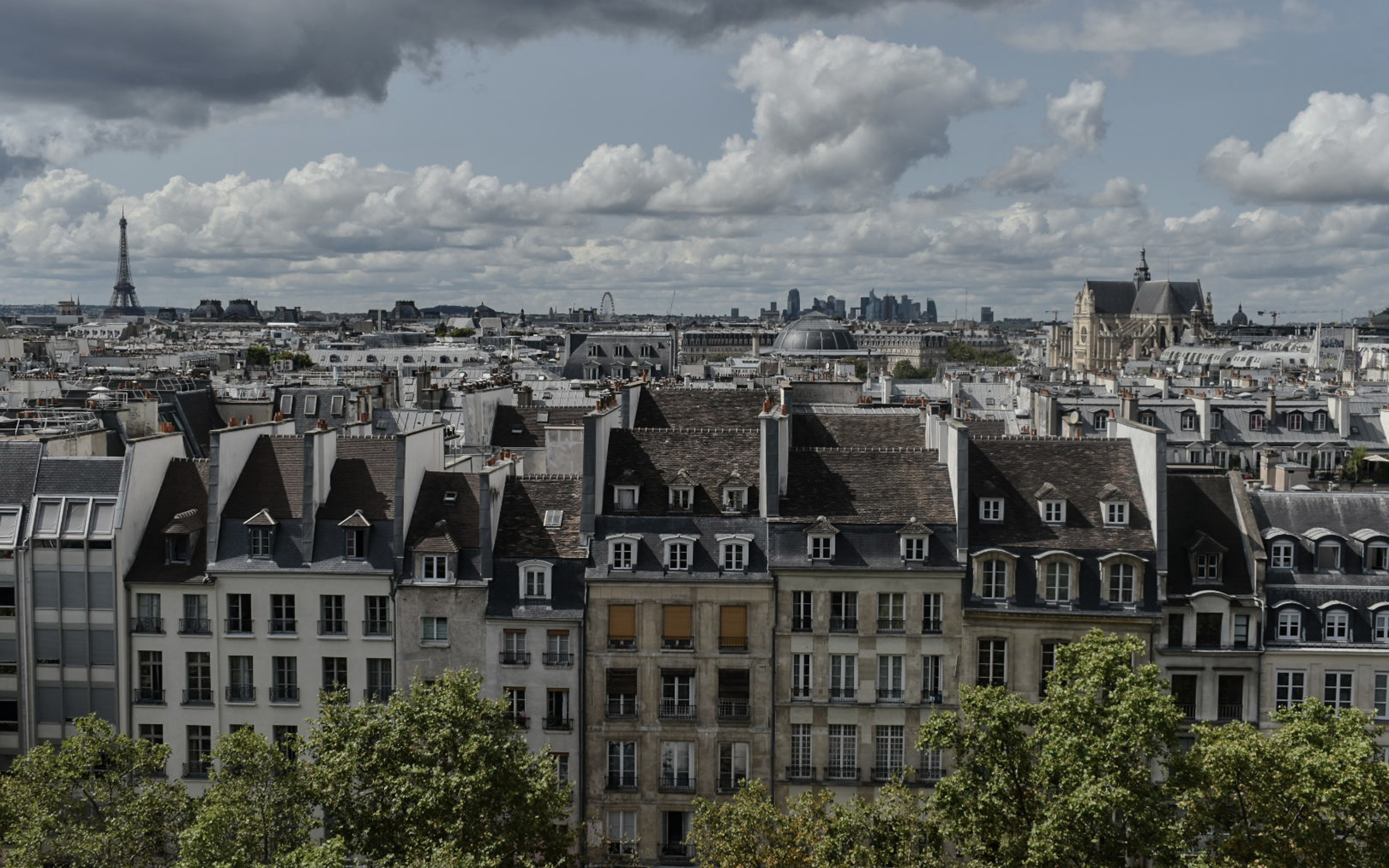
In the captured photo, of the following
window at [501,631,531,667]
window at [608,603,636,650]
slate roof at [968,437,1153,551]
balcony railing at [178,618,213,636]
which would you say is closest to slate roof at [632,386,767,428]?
slate roof at [968,437,1153,551]

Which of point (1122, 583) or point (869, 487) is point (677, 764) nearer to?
point (869, 487)

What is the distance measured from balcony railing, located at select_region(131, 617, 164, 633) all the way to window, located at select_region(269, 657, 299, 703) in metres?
4.16

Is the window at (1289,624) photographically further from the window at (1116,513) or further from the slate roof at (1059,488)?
the window at (1116,513)

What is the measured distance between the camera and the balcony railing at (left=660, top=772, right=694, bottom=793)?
45625 mm

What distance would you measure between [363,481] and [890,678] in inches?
793

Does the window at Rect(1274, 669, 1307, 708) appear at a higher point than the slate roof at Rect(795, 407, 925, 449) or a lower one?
lower

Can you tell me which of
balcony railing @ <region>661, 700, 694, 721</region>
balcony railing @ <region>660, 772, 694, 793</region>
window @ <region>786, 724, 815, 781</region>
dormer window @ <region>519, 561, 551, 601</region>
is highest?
dormer window @ <region>519, 561, 551, 601</region>

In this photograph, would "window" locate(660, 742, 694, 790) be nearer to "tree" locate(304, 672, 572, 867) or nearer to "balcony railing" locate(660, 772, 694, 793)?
"balcony railing" locate(660, 772, 694, 793)

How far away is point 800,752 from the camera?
45.6 m

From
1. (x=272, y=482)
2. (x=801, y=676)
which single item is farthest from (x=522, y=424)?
(x=801, y=676)

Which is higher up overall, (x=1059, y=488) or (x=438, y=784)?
(x=1059, y=488)

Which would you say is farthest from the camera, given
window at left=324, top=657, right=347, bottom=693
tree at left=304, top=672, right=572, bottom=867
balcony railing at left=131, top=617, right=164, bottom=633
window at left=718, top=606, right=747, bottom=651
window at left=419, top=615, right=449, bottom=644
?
balcony railing at left=131, top=617, right=164, bottom=633

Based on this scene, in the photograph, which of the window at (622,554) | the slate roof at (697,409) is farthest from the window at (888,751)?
the slate roof at (697,409)

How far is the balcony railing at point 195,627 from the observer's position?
46781mm
